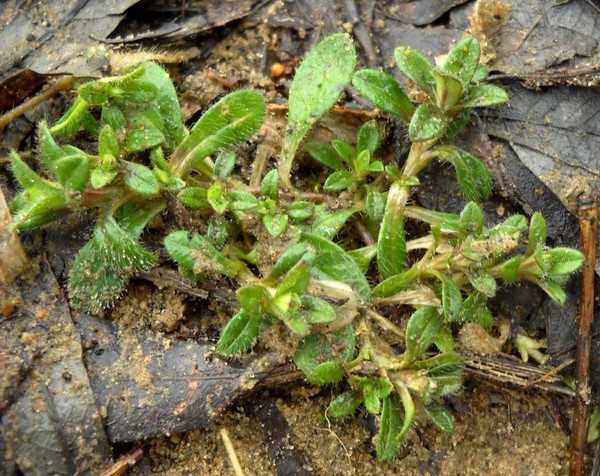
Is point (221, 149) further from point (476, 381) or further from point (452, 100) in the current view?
point (476, 381)

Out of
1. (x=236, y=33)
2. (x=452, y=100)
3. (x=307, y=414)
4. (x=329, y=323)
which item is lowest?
(x=307, y=414)

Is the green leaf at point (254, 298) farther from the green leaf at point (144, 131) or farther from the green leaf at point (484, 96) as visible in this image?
the green leaf at point (484, 96)

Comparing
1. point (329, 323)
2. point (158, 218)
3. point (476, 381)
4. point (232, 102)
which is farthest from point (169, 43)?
point (476, 381)

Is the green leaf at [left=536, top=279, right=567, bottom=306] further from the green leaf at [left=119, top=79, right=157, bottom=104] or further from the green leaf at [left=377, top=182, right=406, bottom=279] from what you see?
the green leaf at [left=119, top=79, right=157, bottom=104]

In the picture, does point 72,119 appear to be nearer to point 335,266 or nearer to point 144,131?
point 144,131

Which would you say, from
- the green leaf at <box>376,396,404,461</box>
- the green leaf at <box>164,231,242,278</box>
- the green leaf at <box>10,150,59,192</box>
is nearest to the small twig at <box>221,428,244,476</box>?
the green leaf at <box>376,396,404,461</box>

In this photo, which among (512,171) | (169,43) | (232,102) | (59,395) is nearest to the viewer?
(59,395)
